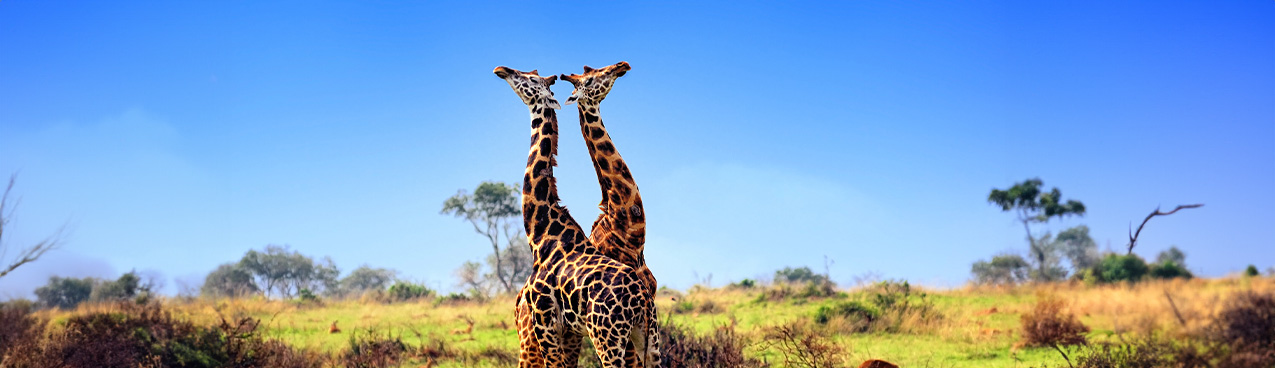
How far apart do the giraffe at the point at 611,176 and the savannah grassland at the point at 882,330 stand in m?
5.20

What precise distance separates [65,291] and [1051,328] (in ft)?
176

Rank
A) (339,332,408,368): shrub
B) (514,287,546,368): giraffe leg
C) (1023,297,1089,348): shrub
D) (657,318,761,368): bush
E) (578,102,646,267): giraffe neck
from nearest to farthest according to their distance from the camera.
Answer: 1. (514,287,546,368): giraffe leg
2. (578,102,646,267): giraffe neck
3. (657,318,761,368): bush
4. (339,332,408,368): shrub
5. (1023,297,1089,348): shrub

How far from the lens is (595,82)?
9.13 metres

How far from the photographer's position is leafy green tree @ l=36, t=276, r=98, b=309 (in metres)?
53.0

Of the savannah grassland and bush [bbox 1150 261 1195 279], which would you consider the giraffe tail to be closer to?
the savannah grassland

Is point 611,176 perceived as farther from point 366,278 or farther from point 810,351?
point 366,278

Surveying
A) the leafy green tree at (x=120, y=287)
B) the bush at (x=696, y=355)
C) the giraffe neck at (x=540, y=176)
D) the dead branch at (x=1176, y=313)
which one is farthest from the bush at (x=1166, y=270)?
the leafy green tree at (x=120, y=287)

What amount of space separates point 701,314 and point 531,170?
17.8 metres

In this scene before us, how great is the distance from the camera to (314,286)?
60.8 metres

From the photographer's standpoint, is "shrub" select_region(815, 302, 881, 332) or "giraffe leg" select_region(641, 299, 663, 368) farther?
"shrub" select_region(815, 302, 881, 332)

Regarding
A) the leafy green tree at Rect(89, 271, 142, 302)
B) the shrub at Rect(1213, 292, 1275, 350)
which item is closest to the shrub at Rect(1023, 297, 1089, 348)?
the shrub at Rect(1213, 292, 1275, 350)

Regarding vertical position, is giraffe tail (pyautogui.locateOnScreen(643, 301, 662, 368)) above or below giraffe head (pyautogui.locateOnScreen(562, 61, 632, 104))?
below

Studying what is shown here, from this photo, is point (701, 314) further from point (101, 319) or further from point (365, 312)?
point (101, 319)

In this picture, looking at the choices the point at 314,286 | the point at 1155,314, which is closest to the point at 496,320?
the point at 1155,314
